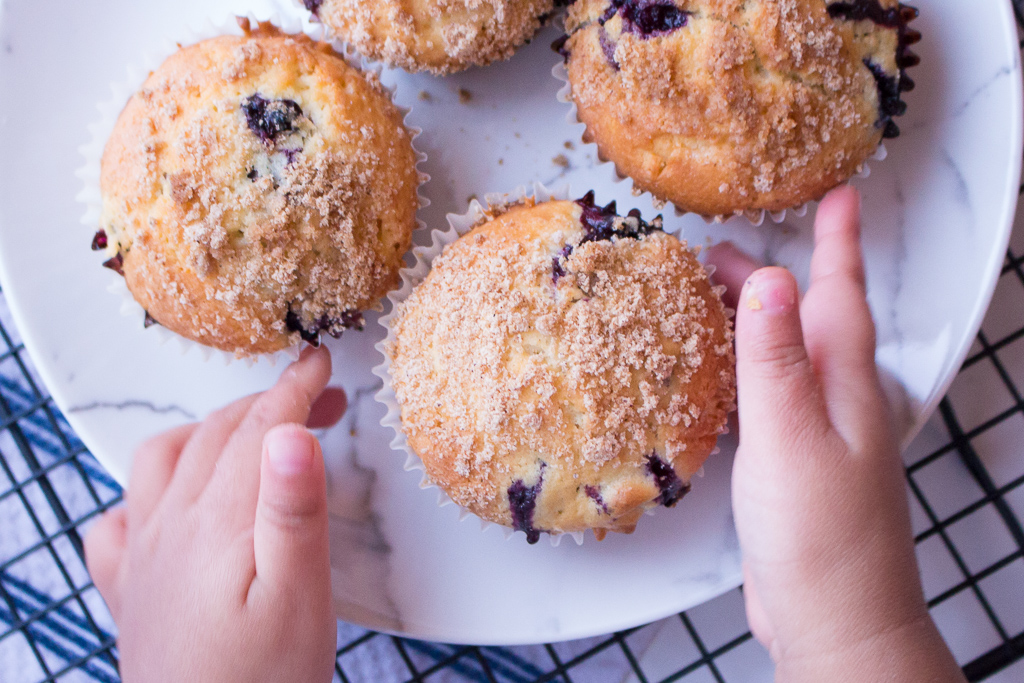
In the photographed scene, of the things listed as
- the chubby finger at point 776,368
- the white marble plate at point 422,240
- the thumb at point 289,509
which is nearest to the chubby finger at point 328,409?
the white marble plate at point 422,240

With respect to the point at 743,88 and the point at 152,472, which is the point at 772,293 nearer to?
the point at 743,88

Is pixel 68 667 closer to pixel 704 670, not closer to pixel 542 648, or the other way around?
pixel 542 648

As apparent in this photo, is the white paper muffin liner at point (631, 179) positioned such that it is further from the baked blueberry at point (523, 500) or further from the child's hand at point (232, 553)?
the child's hand at point (232, 553)

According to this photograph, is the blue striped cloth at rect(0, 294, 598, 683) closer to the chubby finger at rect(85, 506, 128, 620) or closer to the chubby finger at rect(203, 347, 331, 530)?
the chubby finger at rect(85, 506, 128, 620)

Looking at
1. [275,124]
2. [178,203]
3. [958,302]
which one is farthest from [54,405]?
[958,302]


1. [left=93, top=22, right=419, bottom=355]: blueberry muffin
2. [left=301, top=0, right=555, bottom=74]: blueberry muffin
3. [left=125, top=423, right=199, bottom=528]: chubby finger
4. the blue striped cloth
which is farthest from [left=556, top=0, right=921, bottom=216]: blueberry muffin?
the blue striped cloth
